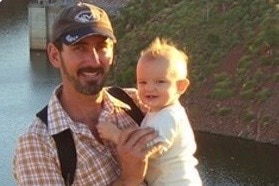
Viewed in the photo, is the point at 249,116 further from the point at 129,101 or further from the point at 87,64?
the point at 87,64

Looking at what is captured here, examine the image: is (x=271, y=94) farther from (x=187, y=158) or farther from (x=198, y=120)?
(x=187, y=158)

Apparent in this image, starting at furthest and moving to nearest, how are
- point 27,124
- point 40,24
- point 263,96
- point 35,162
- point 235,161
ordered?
point 40,24, point 263,96, point 27,124, point 235,161, point 35,162

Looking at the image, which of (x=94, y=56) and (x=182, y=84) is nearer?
(x=94, y=56)

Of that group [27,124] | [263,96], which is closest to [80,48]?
[27,124]

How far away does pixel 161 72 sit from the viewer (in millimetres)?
3545

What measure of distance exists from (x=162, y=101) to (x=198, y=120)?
1074 inches

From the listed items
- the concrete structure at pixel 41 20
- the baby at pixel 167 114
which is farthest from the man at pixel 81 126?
the concrete structure at pixel 41 20

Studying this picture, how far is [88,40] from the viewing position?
3.19 m

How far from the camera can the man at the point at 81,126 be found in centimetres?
306

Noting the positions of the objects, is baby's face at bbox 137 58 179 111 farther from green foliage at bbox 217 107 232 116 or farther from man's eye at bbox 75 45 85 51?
green foliage at bbox 217 107 232 116

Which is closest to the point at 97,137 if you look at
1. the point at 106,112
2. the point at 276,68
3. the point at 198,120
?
the point at 106,112

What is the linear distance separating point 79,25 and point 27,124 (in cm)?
2464

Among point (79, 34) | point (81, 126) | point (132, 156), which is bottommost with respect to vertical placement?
point (132, 156)

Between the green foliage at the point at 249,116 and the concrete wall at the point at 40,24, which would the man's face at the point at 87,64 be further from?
the concrete wall at the point at 40,24
